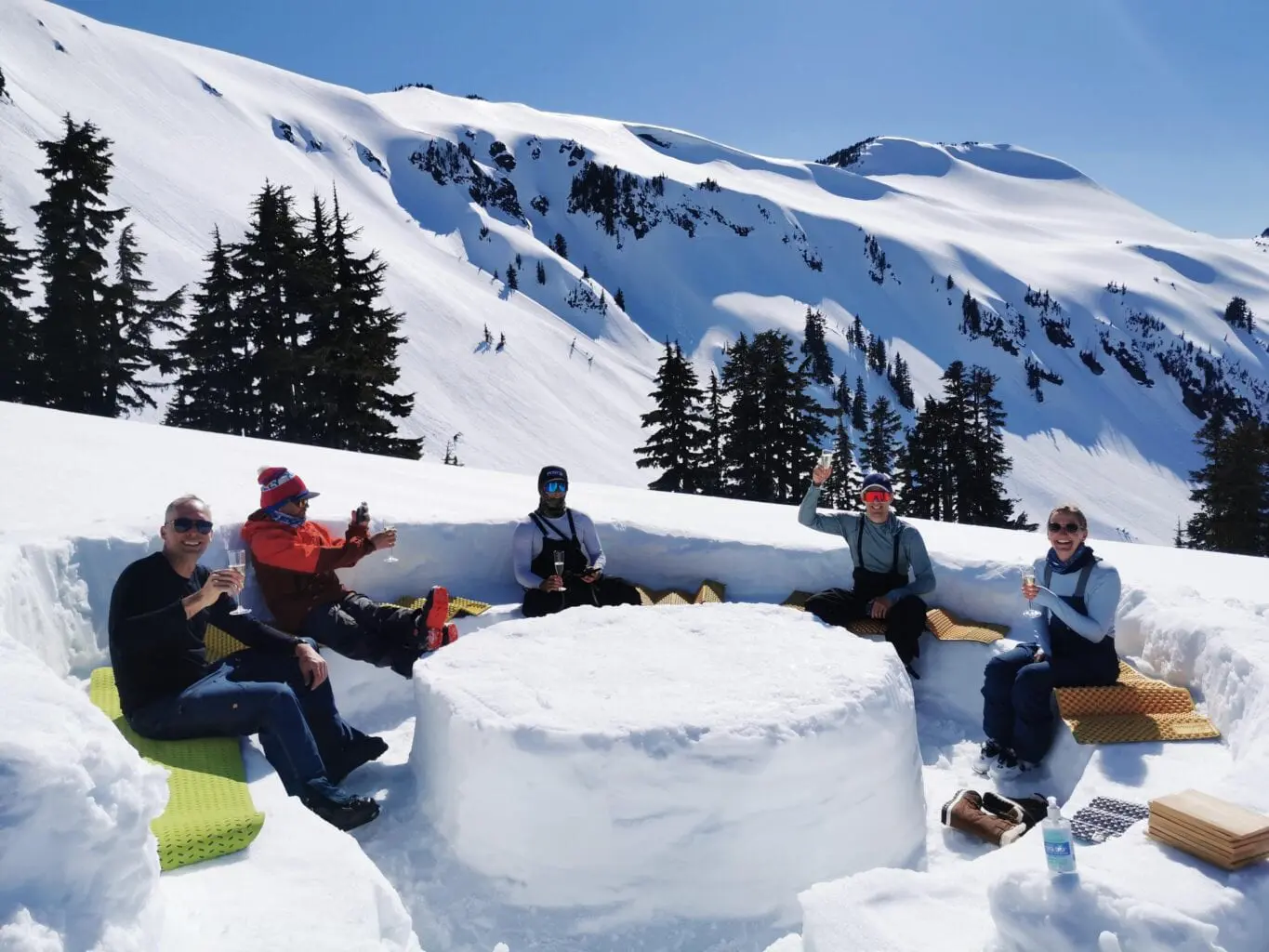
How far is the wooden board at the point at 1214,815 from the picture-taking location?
9.24 feet

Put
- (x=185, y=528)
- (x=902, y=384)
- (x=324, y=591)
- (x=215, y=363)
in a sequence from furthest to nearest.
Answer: (x=902, y=384), (x=215, y=363), (x=324, y=591), (x=185, y=528)

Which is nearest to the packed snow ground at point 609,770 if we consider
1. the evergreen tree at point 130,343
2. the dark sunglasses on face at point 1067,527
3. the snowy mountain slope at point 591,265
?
the dark sunglasses on face at point 1067,527

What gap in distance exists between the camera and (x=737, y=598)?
728cm

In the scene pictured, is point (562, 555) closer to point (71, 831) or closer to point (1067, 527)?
point (1067, 527)

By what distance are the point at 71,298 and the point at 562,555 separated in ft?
68.7

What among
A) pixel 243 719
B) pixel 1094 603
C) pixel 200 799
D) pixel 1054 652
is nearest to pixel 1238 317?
pixel 1054 652

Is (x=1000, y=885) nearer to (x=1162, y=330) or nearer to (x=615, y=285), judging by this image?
(x=615, y=285)

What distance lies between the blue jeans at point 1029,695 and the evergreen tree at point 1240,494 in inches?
1078

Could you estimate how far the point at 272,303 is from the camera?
Result: 2370 cm

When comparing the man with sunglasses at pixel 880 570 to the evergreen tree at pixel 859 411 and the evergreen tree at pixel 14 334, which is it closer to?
the evergreen tree at pixel 14 334

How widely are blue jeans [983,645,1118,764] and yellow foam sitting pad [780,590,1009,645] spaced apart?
1.02 m

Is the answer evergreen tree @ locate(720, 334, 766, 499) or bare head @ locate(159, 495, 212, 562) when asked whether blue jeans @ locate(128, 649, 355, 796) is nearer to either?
bare head @ locate(159, 495, 212, 562)

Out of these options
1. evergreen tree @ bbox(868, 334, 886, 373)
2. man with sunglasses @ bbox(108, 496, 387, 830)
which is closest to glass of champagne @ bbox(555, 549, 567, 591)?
man with sunglasses @ bbox(108, 496, 387, 830)

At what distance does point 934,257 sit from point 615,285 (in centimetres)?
6551
